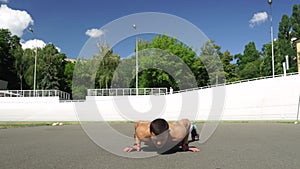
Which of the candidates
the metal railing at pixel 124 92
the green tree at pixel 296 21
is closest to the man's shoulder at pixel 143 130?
the metal railing at pixel 124 92

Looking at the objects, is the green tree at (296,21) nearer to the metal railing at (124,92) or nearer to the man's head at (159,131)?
the metal railing at (124,92)

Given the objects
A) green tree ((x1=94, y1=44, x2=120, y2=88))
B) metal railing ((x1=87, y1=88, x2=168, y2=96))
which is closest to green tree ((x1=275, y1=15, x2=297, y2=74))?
metal railing ((x1=87, y1=88, x2=168, y2=96))

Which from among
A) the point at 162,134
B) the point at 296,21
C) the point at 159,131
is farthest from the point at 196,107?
the point at 296,21

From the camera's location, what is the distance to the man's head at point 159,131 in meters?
6.01

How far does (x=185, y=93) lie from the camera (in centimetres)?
2809

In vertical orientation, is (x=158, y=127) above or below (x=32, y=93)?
below

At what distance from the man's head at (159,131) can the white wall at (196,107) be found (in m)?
16.6

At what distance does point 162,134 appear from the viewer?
6.09 metres

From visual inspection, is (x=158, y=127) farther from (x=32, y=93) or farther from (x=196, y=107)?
(x=32, y=93)

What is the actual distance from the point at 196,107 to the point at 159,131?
66.5ft

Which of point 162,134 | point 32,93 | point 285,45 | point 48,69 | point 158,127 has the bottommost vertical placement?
point 162,134

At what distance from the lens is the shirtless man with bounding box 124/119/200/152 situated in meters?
6.07

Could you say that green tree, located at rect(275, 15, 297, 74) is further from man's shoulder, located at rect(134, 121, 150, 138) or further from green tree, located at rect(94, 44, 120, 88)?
man's shoulder, located at rect(134, 121, 150, 138)

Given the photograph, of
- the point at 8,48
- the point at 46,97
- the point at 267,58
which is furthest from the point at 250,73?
the point at 8,48
